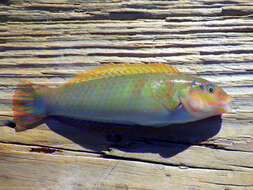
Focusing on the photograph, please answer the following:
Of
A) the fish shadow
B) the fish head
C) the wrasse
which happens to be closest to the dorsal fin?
the wrasse

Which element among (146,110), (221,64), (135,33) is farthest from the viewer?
(135,33)

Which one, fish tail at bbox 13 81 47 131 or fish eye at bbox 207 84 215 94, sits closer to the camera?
fish eye at bbox 207 84 215 94

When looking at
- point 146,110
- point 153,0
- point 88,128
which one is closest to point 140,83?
point 146,110

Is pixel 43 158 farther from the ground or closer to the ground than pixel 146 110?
closer to the ground

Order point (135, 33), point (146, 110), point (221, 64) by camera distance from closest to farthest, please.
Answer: point (146, 110), point (221, 64), point (135, 33)

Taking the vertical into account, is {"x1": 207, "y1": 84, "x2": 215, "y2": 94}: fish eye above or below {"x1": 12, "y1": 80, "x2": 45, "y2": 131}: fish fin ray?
above

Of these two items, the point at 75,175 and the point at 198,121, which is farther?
the point at 198,121

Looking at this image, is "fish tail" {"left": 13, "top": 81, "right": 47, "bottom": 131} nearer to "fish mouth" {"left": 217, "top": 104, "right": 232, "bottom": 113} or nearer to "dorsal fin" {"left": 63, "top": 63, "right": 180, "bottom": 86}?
"dorsal fin" {"left": 63, "top": 63, "right": 180, "bottom": 86}

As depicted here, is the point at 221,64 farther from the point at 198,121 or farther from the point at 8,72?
the point at 8,72
